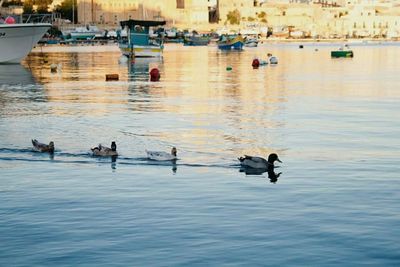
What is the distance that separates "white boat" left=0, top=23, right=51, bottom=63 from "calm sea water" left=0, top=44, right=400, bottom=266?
2929 centimetres

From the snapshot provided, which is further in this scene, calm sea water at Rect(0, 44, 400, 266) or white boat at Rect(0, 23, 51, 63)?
white boat at Rect(0, 23, 51, 63)

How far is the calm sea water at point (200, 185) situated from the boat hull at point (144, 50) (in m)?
52.8

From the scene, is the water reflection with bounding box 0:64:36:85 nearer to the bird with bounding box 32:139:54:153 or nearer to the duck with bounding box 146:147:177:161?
the bird with bounding box 32:139:54:153

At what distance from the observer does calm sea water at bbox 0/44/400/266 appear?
53.0 ft

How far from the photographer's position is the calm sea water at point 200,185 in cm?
1616

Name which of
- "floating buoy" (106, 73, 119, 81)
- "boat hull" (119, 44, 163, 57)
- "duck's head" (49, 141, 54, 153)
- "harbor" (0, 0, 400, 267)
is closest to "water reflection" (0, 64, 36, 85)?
"floating buoy" (106, 73, 119, 81)

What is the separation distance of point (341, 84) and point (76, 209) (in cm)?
3945

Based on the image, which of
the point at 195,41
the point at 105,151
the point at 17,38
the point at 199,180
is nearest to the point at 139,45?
the point at 17,38

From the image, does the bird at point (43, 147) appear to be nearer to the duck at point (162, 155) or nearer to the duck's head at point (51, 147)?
the duck's head at point (51, 147)

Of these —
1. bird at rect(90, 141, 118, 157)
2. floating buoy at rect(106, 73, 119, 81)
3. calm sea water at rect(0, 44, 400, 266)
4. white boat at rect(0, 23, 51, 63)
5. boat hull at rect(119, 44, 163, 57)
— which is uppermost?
white boat at rect(0, 23, 51, 63)

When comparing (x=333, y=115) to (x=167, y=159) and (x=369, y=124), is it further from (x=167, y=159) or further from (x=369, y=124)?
(x=167, y=159)

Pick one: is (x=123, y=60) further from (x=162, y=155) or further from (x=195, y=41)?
(x=195, y=41)

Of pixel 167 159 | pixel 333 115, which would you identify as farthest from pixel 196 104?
pixel 167 159

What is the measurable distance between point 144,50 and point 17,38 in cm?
2518
